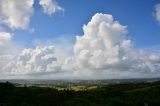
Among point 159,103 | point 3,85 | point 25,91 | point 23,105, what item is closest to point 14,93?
point 25,91

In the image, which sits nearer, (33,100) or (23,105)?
(23,105)

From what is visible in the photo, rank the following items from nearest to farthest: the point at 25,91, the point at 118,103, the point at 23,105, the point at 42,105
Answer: the point at 23,105
the point at 42,105
the point at 118,103
the point at 25,91

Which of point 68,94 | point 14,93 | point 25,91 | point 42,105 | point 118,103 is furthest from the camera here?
point 68,94

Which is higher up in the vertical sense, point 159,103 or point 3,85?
point 3,85

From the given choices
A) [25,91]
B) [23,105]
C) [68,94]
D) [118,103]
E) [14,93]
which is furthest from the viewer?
[68,94]

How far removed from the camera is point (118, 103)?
9781cm

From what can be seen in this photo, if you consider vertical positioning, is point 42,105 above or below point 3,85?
below

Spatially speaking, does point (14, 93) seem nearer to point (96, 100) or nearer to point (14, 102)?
point (14, 102)

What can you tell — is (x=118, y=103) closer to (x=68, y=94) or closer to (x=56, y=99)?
(x=56, y=99)

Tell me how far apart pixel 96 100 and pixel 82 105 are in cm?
2130

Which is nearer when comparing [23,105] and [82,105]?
[23,105]

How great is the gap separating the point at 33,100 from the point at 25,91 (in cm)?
1778

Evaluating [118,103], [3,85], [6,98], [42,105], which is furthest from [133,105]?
[3,85]

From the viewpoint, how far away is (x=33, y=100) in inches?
4058
